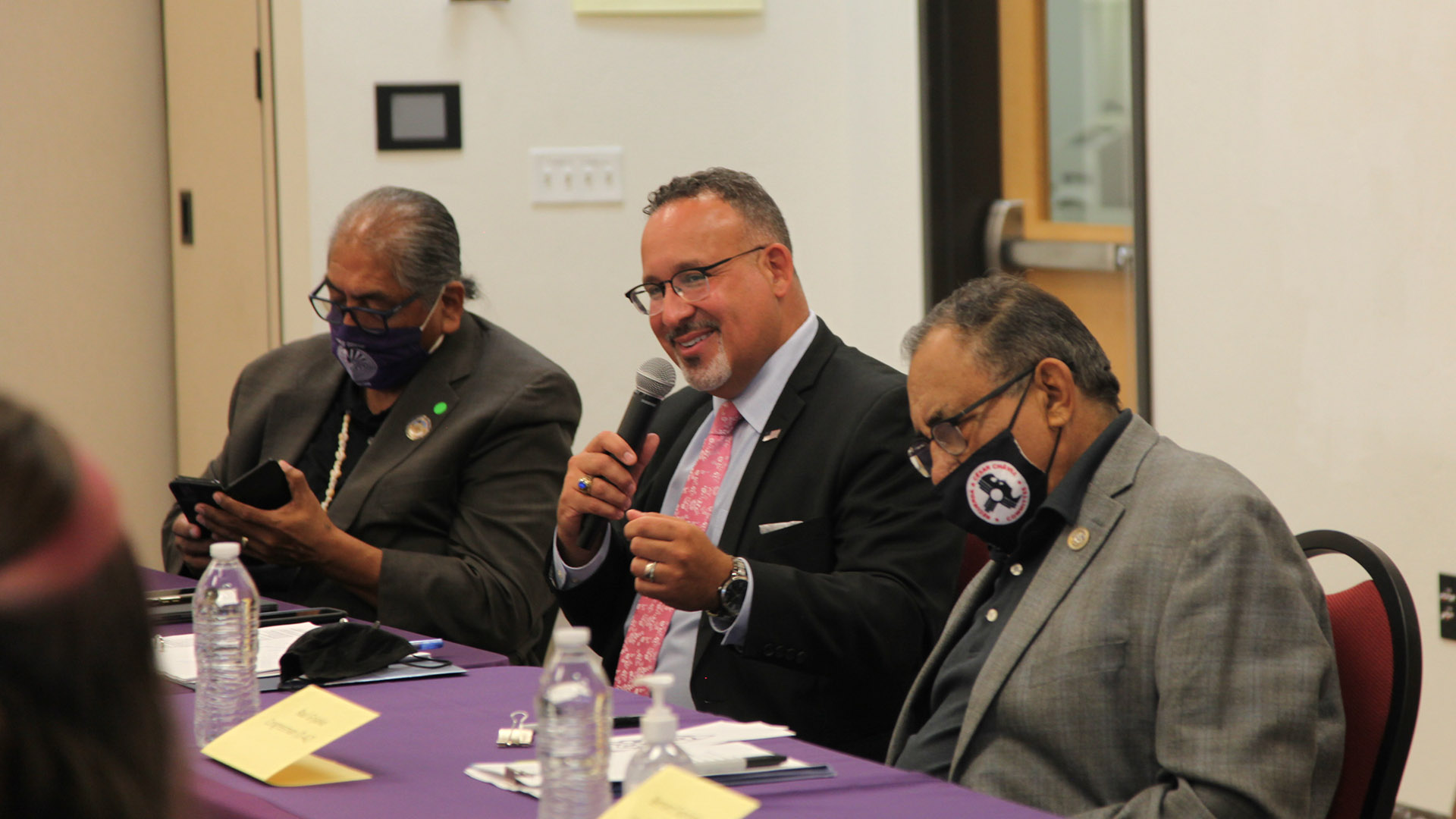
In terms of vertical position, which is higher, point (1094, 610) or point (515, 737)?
point (1094, 610)

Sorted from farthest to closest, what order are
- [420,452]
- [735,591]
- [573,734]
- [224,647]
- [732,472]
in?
[420,452]
[732,472]
[735,591]
[224,647]
[573,734]

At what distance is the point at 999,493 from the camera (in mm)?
1870

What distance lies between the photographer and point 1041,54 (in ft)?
14.4

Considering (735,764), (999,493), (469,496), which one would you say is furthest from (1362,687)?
(469,496)

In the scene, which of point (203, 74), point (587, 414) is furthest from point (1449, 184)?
point (203, 74)

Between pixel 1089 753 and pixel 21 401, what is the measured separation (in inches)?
49.9

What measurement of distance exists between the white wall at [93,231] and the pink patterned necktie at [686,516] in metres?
2.71

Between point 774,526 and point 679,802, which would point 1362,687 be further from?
point 774,526

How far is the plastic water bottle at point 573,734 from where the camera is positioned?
4.31 feet

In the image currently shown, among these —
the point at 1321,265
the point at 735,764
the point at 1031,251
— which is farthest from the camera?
the point at 1031,251

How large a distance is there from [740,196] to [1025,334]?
782 millimetres

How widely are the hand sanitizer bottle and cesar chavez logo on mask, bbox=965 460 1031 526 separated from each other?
0.62 metres

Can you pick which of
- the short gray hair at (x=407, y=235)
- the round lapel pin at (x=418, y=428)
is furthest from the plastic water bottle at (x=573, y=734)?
the short gray hair at (x=407, y=235)

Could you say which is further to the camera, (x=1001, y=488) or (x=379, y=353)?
(x=379, y=353)
